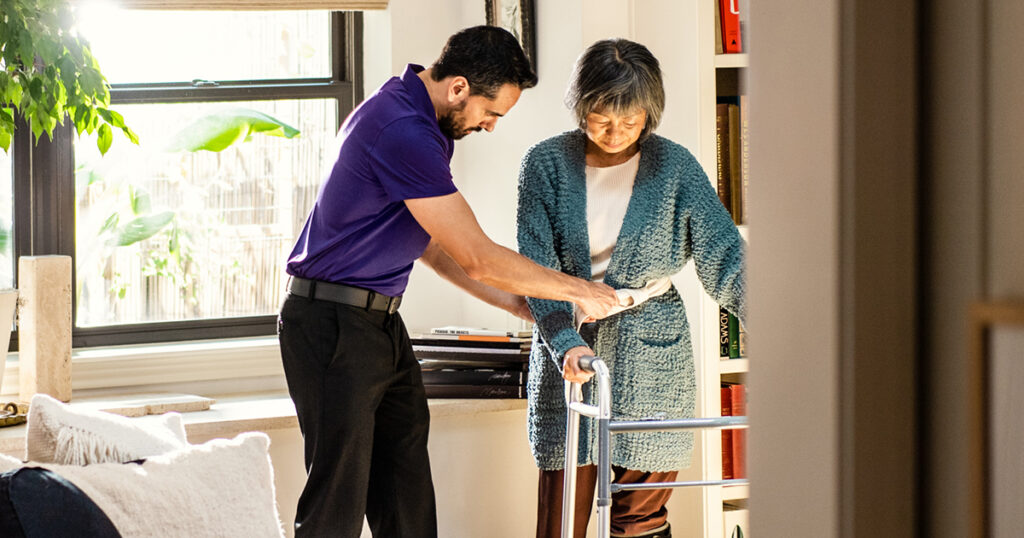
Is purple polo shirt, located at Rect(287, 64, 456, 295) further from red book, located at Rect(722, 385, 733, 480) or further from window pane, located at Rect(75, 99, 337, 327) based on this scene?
window pane, located at Rect(75, 99, 337, 327)

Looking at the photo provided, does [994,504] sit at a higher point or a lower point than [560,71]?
lower

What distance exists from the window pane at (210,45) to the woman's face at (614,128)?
1.64 metres

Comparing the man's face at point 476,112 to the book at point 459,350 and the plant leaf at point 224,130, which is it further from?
the plant leaf at point 224,130

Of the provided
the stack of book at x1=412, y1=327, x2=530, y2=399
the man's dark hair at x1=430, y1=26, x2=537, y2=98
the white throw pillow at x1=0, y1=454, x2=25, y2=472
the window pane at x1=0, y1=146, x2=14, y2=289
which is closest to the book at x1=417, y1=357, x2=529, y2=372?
the stack of book at x1=412, y1=327, x2=530, y2=399

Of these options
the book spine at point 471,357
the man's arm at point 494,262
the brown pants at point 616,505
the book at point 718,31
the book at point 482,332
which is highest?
the book at point 718,31

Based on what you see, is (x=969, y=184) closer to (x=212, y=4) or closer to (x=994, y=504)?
(x=994, y=504)

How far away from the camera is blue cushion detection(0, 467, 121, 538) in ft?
3.98

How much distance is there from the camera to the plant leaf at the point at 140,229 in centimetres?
320

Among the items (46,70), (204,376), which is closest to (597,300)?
(46,70)

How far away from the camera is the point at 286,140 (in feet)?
11.0

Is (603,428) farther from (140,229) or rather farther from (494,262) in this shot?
(140,229)

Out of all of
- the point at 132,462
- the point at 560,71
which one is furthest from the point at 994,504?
the point at 560,71

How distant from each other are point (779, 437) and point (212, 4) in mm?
2902

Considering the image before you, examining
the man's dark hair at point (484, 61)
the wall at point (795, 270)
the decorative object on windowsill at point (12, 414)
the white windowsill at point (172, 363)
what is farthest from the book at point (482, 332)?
the wall at point (795, 270)
